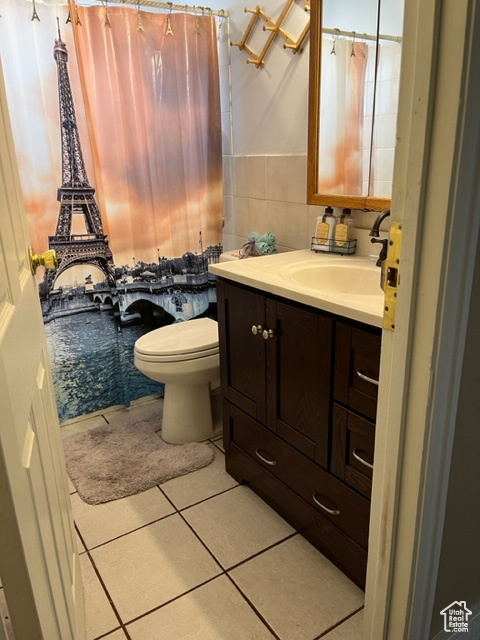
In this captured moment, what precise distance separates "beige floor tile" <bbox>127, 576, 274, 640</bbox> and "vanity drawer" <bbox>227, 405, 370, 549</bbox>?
0.36 meters

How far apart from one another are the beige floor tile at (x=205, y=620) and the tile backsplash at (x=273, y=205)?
127 centimetres

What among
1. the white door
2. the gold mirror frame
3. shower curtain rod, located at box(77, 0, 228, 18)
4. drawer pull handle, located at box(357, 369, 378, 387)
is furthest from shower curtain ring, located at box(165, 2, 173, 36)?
drawer pull handle, located at box(357, 369, 378, 387)

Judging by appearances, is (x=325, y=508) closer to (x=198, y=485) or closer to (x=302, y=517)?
(x=302, y=517)

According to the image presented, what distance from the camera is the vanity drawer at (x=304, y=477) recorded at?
1413 millimetres

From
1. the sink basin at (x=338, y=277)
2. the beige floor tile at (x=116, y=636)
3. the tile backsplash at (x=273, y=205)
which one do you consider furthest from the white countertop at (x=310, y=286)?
the beige floor tile at (x=116, y=636)

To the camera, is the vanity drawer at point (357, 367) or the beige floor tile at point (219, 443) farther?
the beige floor tile at point (219, 443)

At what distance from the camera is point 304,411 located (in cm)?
153

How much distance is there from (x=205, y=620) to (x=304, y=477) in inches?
19.8

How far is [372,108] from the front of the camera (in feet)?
5.54

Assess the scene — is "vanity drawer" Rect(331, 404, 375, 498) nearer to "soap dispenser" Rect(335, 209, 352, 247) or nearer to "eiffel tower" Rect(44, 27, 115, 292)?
"soap dispenser" Rect(335, 209, 352, 247)

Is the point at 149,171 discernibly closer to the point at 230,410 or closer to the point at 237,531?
the point at 230,410

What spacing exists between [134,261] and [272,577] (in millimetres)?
1547

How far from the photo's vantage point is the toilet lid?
2.07 m

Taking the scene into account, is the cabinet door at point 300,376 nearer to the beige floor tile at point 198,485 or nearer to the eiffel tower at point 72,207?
the beige floor tile at point 198,485
